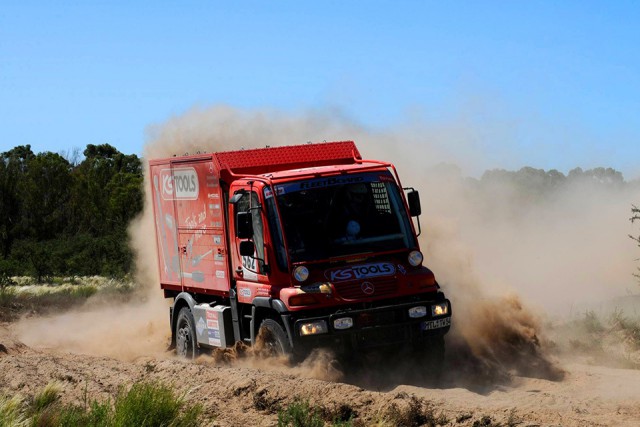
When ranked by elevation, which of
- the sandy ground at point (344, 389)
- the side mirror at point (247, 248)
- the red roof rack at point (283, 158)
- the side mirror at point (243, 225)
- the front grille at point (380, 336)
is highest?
the red roof rack at point (283, 158)

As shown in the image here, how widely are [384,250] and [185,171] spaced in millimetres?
3778

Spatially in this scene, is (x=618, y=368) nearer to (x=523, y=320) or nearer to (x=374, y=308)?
(x=523, y=320)

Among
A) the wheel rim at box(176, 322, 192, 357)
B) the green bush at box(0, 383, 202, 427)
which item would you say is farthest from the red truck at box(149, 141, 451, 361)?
the green bush at box(0, 383, 202, 427)

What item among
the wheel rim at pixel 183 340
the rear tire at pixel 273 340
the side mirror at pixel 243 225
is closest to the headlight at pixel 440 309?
the rear tire at pixel 273 340

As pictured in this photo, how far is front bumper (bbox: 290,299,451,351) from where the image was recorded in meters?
12.6

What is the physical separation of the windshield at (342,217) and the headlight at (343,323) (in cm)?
89

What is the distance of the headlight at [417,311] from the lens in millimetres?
12961

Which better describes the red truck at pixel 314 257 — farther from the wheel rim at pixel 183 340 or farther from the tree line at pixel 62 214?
the tree line at pixel 62 214

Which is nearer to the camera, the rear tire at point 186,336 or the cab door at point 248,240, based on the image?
the cab door at point 248,240

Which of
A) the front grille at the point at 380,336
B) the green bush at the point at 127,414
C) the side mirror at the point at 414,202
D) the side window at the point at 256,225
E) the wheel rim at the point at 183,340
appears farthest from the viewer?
the wheel rim at the point at 183,340

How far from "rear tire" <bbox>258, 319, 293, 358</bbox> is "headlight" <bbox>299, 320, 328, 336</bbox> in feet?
1.16

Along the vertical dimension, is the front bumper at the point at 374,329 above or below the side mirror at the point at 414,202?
below

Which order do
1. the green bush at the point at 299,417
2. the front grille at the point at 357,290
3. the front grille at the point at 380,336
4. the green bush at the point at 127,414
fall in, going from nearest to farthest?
the green bush at the point at 127,414
the green bush at the point at 299,417
the front grille at the point at 380,336
the front grille at the point at 357,290

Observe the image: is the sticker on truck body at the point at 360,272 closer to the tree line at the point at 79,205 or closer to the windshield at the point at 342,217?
the windshield at the point at 342,217
